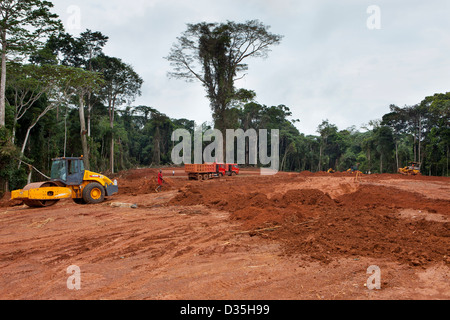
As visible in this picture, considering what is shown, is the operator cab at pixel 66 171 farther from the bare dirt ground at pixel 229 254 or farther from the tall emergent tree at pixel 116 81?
the tall emergent tree at pixel 116 81

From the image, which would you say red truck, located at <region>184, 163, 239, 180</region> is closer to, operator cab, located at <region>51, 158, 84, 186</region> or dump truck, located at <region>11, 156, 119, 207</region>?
dump truck, located at <region>11, 156, 119, 207</region>

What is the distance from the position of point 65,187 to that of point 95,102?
2224 cm

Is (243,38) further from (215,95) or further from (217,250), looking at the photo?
(217,250)

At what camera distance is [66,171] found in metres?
11.5

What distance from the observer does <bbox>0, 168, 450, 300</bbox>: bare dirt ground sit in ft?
12.3

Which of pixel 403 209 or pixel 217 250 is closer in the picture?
pixel 217 250

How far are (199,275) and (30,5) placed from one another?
19091mm

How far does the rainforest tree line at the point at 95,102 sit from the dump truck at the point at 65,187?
6083mm

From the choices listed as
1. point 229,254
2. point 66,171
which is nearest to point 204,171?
point 66,171

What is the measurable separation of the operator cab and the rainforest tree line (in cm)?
603

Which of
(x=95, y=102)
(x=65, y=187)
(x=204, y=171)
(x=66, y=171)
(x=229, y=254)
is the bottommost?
(x=229, y=254)

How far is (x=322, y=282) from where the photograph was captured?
12.9 feet

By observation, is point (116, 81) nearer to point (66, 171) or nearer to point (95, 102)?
point (95, 102)
